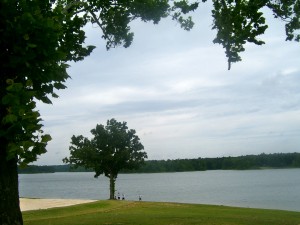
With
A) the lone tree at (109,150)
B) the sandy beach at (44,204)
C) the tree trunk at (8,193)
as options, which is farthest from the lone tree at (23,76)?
the lone tree at (109,150)

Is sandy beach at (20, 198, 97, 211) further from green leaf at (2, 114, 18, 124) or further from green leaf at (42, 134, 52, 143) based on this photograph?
green leaf at (2, 114, 18, 124)

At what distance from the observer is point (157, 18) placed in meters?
12.1

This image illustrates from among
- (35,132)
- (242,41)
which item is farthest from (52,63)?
(242,41)

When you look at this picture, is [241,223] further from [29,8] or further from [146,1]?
[29,8]

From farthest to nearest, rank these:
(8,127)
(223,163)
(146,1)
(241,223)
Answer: (223,163), (241,223), (146,1), (8,127)

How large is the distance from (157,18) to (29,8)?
21.7ft

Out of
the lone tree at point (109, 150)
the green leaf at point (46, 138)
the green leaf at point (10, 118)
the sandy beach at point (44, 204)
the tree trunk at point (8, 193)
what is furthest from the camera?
the lone tree at point (109, 150)

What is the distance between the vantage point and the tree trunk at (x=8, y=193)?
5.98m

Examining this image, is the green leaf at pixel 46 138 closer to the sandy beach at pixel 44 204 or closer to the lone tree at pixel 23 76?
the lone tree at pixel 23 76

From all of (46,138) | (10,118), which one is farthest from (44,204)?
(10,118)

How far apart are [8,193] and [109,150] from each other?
1425 inches

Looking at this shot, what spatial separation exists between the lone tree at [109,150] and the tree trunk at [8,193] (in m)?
35.1

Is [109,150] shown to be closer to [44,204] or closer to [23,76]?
[44,204]

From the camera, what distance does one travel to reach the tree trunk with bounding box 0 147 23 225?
598 centimetres
